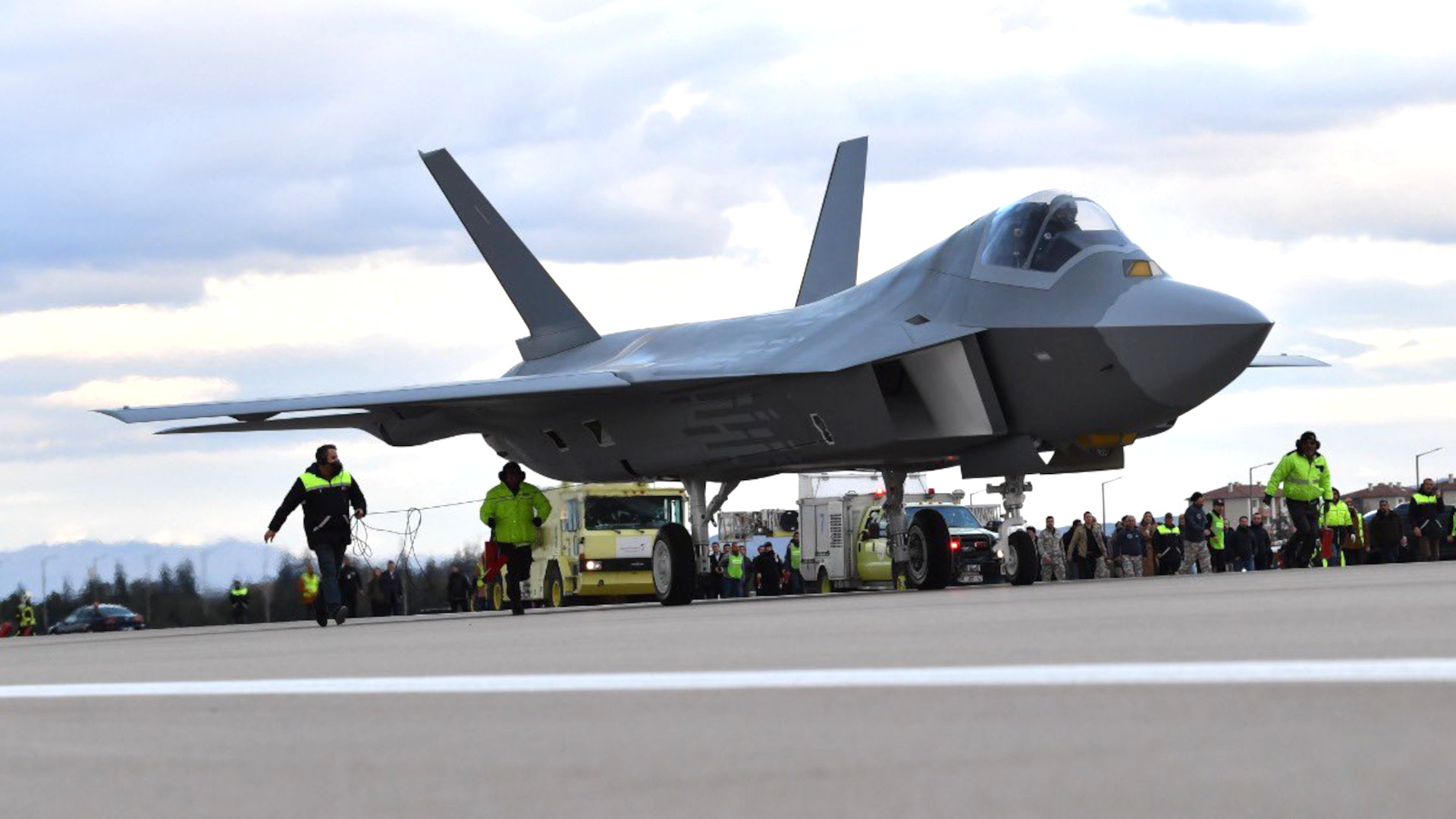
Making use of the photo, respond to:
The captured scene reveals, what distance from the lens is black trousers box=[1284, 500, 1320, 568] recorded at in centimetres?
Result: 2095

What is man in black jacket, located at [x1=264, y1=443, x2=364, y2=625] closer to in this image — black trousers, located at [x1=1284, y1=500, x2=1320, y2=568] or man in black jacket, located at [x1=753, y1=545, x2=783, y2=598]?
black trousers, located at [x1=1284, y1=500, x2=1320, y2=568]

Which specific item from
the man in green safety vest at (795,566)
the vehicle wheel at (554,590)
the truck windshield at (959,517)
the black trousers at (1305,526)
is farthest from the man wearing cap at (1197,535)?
the vehicle wheel at (554,590)

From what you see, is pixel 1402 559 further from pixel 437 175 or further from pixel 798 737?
pixel 798 737

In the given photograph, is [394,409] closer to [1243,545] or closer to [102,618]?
[1243,545]

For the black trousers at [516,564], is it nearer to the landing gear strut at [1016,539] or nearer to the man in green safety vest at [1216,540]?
the landing gear strut at [1016,539]

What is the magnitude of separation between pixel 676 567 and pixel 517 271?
717cm

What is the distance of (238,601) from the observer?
37.8 metres

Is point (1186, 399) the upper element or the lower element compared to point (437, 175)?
lower

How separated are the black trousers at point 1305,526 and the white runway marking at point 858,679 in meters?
15.9

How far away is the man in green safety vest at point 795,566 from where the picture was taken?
35719mm

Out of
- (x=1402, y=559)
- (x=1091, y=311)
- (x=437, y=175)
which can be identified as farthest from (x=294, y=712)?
(x=1402, y=559)

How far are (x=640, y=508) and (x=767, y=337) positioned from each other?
54.1 feet

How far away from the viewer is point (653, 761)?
3.84 m

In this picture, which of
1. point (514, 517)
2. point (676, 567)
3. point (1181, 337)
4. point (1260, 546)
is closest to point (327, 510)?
point (514, 517)
